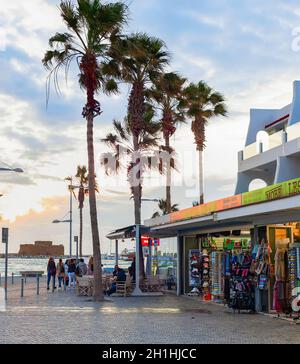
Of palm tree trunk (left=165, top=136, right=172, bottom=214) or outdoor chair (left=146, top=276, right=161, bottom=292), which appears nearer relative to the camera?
outdoor chair (left=146, top=276, right=161, bottom=292)

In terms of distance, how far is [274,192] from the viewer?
46.3ft

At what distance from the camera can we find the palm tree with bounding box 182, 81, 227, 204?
3544 centimetres

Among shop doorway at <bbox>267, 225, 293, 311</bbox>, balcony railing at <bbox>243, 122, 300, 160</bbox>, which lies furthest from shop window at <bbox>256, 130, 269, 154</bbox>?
shop doorway at <bbox>267, 225, 293, 311</bbox>

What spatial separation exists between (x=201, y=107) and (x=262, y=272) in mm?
20536

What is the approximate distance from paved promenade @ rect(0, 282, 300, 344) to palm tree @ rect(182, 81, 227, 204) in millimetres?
16446

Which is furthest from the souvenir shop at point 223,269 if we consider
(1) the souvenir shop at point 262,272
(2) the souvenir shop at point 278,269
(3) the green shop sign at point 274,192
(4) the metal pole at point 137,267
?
(3) the green shop sign at point 274,192

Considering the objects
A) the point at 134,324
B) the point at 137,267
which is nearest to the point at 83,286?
the point at 137,267

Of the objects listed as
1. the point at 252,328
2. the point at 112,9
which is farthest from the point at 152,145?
the point at 252,328

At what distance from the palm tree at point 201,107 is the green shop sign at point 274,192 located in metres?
20.1

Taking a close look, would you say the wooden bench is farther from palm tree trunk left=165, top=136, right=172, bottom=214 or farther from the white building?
palm tree trunk left=165, top=136, right=172, bottom=214

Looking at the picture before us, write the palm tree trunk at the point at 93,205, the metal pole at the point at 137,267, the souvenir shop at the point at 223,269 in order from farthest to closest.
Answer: the metal pole at the point at 137,267 < the palm tree trunk at the point at 93,205 < the souvenir shop at the point at 223,269

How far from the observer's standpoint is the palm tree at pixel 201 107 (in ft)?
116

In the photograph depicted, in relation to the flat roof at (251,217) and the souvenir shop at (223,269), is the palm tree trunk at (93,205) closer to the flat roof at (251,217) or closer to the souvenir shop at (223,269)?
the flat roof at (251,217)
